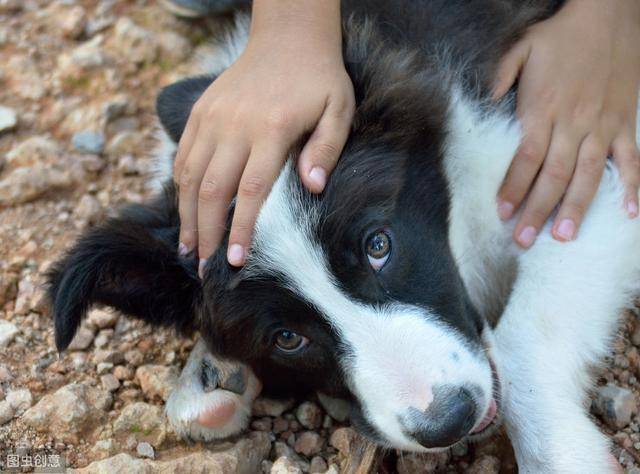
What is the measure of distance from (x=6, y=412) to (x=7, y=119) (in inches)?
77.0

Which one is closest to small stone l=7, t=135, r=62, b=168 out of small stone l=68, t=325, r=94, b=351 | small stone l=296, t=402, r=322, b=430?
small stone l=68, t=325, r=94, b=351

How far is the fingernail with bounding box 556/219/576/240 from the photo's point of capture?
3.02 m

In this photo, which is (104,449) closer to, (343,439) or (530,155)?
(343,439)

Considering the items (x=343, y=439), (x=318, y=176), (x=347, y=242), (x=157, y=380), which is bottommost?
(x=157, y=380)

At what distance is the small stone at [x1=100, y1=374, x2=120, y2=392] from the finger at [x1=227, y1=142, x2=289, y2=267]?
0.90 m

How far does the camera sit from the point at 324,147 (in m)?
2.54

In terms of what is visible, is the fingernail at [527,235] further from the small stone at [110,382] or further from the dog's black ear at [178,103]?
the small stone at [110,382]

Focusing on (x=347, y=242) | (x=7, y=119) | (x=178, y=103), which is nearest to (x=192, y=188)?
(x=178, y=103)

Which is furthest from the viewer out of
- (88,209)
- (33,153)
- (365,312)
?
(33,153)

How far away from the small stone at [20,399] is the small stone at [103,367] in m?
0.27

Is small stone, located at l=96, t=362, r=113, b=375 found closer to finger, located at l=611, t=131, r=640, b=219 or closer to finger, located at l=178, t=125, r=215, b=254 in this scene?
finger, located at l=178, t=125, r=215, b=254

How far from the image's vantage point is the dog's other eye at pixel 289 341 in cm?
255

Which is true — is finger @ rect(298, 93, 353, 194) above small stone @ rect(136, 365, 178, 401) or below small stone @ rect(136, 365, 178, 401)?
above

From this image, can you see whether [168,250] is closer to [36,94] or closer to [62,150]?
[62,150]
